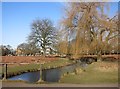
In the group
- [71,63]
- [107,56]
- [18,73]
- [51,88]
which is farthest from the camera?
[71,63]

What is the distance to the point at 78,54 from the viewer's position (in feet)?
43.4

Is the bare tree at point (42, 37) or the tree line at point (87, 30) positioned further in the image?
the bare tree at point (42, 37)

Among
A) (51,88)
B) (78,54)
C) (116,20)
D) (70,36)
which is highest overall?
(116,20)

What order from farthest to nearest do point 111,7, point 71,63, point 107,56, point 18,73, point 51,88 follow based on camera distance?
1. point 71,63
2. point 107,56
3. point 111,7
4. point 18,73
5. point 51,88

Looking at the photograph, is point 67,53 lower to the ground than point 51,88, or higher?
higher

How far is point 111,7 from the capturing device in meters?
13.0

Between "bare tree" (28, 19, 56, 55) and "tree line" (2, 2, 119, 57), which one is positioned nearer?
"tree line" (2, 2, 119, 57)

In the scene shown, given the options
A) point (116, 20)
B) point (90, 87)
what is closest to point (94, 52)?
point (116, 20)

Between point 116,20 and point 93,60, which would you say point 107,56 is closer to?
point 93,60

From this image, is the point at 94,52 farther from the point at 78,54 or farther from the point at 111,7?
the point at 111,7

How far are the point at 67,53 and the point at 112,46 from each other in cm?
250

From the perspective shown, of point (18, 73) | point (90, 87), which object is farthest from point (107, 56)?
point (90, 87)

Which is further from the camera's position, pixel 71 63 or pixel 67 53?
pixel 71 63

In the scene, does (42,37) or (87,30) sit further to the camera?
(42,37)
